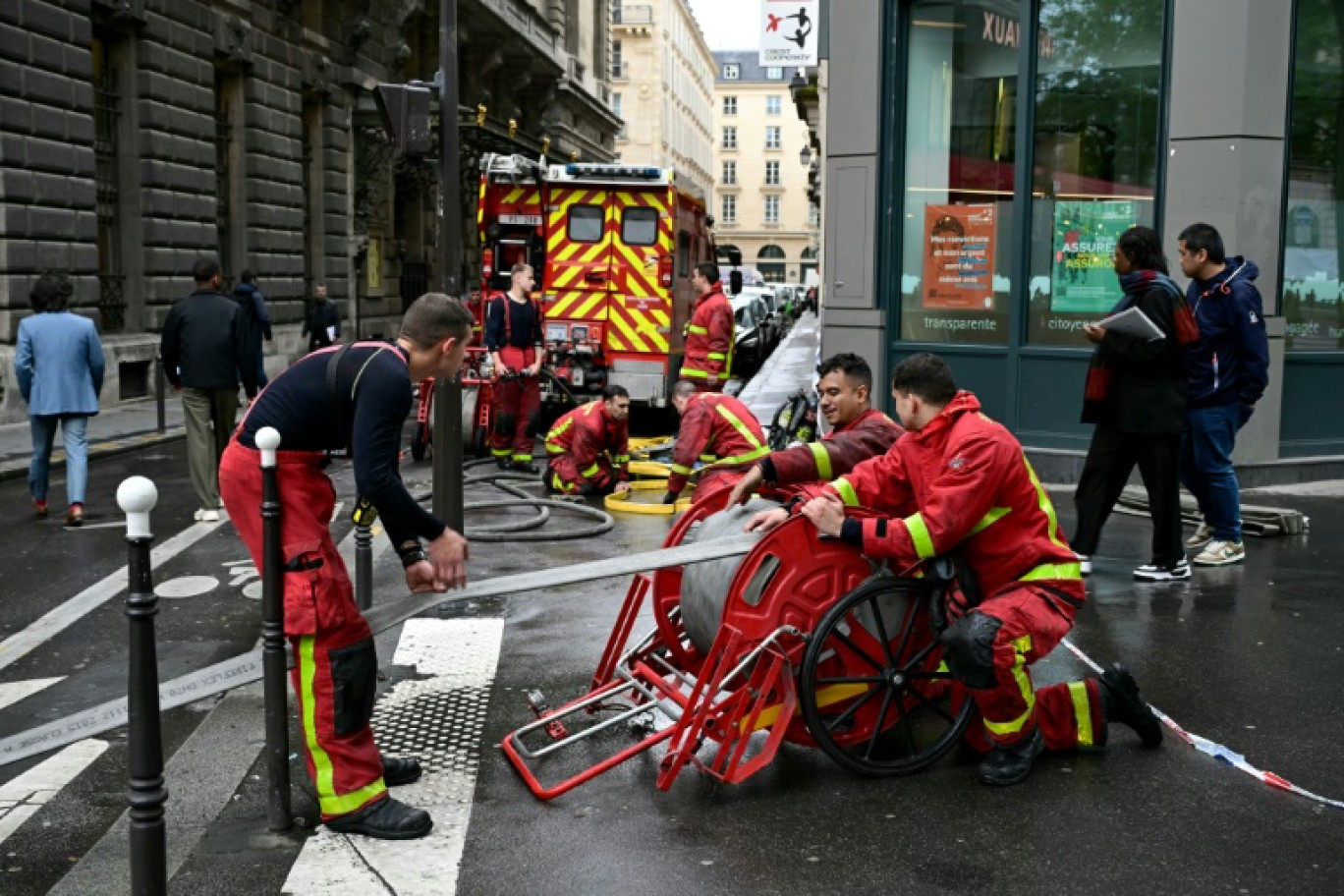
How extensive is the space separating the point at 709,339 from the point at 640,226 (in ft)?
11.5

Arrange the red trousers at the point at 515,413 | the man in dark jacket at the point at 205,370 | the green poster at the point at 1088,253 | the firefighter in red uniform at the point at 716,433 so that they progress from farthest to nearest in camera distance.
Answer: the red trousers at the point at 515,413 → the green poster at the point at 1088,253 → the man in dark jacket at the point at 205,370 → the firefighter in red uniform at the point at 716,433

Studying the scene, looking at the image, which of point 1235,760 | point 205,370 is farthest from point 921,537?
point 205,370

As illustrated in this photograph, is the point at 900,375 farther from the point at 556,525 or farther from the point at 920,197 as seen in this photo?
the point at 920,197

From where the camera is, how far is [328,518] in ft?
14.9

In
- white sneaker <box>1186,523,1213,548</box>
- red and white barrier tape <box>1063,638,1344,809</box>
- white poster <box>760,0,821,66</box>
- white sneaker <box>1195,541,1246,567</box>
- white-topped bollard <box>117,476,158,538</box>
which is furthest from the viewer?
white poster <box>760,0,821,66</box>

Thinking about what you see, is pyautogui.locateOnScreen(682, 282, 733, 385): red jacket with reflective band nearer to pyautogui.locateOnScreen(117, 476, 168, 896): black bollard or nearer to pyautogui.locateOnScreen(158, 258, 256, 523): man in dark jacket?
pyautogui.locateOnScreen(158, 258, 256, 523): man in dark jacket

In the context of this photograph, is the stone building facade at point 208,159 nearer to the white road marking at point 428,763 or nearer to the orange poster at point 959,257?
the orange poster at point 959,257

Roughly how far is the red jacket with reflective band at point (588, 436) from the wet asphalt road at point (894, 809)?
4.48m

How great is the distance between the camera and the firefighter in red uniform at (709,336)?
45.7 feet

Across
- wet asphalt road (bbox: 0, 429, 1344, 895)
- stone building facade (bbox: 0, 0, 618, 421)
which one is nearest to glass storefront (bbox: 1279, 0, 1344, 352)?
wet asphalt road (bbox: 0, 429, 1344, 895)

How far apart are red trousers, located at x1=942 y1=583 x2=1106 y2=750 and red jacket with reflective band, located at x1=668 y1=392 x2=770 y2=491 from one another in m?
4.43

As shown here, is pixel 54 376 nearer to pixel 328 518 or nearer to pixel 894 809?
pixel 328 518

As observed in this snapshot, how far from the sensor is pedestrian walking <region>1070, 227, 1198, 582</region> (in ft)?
25.0

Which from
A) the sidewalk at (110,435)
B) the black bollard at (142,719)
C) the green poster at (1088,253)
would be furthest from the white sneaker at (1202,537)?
the sidewalk at (110,435)
